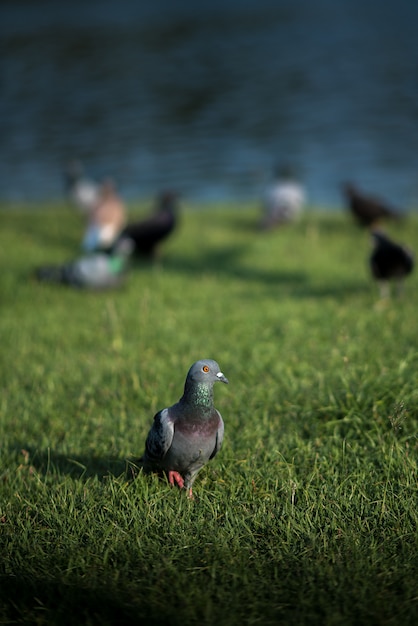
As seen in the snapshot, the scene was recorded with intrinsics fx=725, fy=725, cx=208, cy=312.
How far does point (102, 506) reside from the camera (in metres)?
4.03

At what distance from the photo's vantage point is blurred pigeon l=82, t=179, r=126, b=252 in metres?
11.2

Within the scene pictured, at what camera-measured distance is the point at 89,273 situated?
30.7 feet

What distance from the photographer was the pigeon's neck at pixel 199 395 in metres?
3.98

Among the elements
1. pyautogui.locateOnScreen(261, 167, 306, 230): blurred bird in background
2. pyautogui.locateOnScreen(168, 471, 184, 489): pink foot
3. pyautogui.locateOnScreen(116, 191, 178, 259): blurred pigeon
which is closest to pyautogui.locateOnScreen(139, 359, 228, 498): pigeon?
pyautogui.locateOnScreen(168, 471, 184, 489): pink foot

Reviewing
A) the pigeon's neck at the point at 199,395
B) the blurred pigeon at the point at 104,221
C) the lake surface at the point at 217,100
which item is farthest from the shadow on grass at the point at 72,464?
the lake surface at the point at 217,100

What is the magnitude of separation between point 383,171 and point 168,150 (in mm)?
7476

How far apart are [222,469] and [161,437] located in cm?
59

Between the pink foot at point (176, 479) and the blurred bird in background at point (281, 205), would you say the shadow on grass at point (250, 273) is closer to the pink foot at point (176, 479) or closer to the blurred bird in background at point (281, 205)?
the blurred bird in background at point (281, 205)

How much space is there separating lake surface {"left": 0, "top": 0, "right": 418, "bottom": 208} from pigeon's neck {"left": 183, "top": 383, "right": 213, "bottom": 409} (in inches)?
599

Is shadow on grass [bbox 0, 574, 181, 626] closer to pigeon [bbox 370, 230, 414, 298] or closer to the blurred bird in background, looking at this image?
pigeon [bbox 370, 230, 414, 298]

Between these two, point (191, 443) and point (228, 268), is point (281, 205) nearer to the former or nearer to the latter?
point (228, 268)

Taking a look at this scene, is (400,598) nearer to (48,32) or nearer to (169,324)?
(169,324)

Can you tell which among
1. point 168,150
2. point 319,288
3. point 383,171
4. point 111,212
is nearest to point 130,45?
point 168,150

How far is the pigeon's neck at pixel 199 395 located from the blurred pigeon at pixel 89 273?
5533 millimetres
